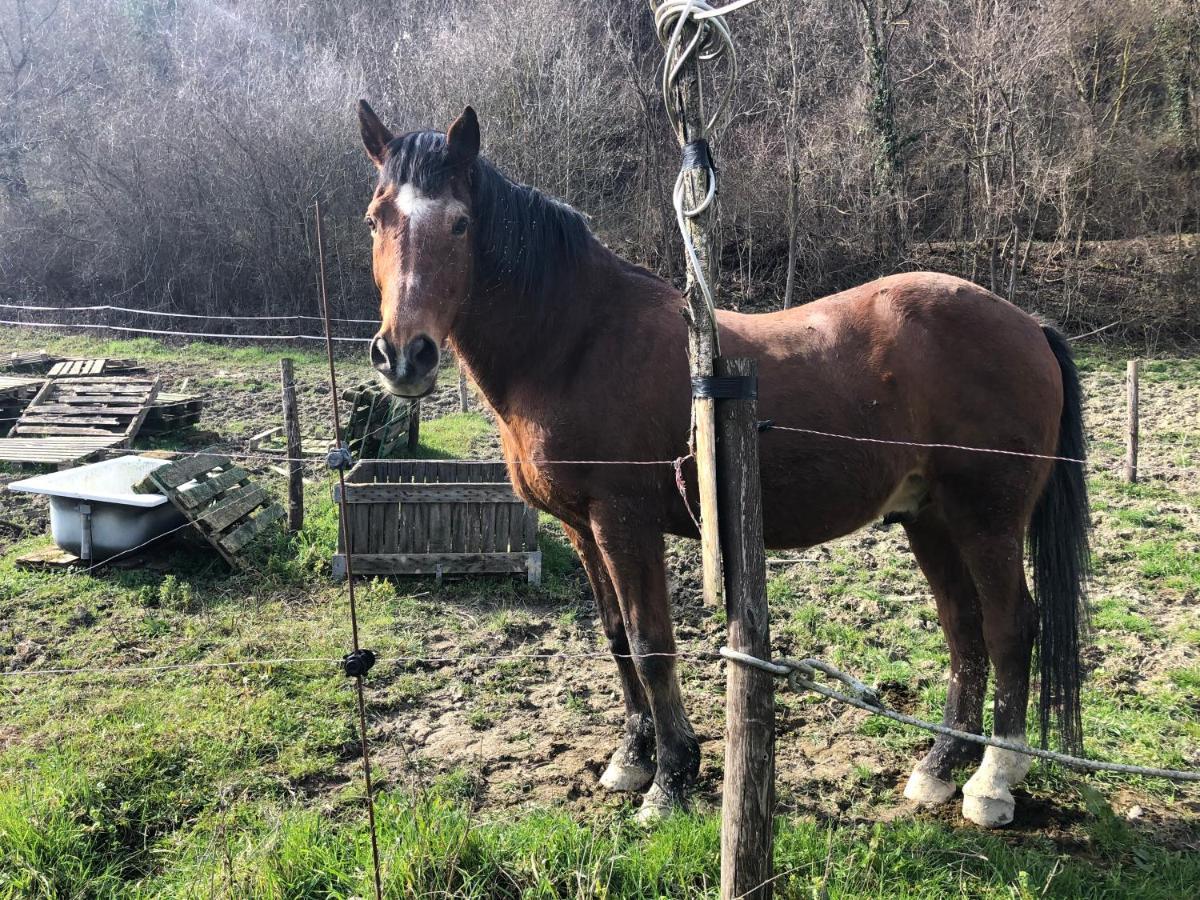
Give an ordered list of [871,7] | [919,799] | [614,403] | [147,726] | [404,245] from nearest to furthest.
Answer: [404,245] < [614,403] < [919,799] < [147,726] < [871,7]

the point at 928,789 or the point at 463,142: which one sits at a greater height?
the point at 463,142

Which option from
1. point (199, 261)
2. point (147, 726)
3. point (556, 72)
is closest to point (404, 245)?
point (147, 726)

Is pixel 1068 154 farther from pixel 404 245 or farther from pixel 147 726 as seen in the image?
pixel 147 726

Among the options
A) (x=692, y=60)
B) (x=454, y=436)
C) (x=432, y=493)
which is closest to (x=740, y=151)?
(x=454, y=436)

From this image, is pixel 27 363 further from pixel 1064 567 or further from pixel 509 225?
pixel 1064 567

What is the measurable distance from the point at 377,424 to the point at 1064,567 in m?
7.33

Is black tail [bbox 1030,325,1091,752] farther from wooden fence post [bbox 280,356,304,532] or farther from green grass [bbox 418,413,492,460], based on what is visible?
green grass [bbox 418,413,492,460]

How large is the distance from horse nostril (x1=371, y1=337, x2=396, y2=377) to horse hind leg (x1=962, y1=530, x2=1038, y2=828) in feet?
8.43

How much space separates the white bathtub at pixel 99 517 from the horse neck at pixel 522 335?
4180 millimetres

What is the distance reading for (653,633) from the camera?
315 cm

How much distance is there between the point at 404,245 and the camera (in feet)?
9.21

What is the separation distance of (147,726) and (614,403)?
3.01m

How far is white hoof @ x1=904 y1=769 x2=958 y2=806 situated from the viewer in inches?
131

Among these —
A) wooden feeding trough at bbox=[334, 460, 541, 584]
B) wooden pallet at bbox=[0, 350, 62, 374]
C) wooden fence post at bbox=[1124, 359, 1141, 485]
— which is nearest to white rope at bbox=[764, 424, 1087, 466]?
wooden feeding trough at bbox=[334, 460, 541, 584]
